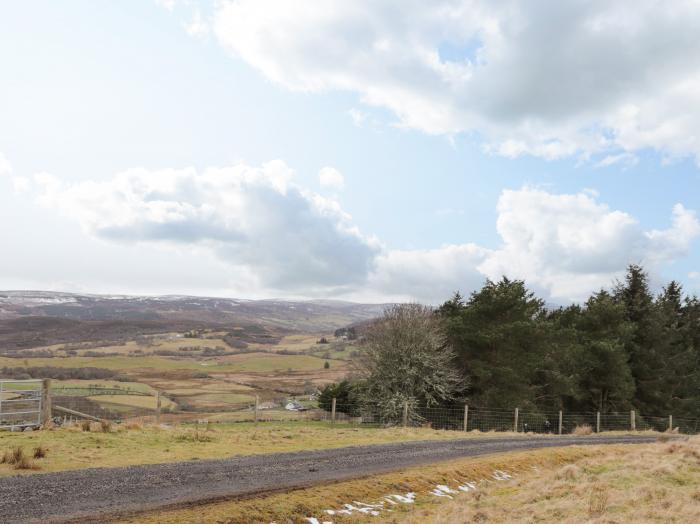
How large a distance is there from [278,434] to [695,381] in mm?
46755

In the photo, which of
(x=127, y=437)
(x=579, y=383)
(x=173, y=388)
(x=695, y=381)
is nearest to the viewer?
(x=127, y=437)

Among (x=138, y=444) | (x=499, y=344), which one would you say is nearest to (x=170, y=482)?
(x=138, y=444)

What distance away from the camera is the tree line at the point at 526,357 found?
36.9 meters

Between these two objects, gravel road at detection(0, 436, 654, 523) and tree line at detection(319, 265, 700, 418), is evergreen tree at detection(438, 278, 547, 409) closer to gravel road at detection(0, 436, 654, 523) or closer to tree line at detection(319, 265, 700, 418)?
tree line at detection(319, 265, 700, 418)

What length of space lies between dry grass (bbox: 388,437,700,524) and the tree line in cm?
1953

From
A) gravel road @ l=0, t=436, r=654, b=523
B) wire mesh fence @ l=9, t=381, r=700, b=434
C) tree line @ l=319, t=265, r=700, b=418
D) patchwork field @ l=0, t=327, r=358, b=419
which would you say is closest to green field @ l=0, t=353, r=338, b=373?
patchwork field @ l=0, t=327, r=358, b=419

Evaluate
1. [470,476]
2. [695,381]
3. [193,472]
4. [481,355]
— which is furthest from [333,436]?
[695,381]

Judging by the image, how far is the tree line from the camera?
3691cm

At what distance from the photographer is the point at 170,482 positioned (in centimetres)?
1167

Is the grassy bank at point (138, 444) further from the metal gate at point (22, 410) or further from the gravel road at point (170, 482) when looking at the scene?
the metal gate at point (22, 410)

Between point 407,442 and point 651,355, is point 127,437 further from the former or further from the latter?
point 651,355

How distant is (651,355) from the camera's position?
48.4 metres

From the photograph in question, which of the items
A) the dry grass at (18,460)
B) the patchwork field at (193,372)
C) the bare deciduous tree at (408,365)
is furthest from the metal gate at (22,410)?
the patchwork field at (193,372)

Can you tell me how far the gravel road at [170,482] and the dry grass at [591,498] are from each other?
119 inches
